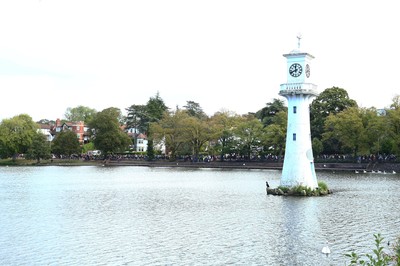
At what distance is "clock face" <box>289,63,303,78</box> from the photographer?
48.4 m

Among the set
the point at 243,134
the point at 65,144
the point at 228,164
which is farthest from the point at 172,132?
the point at 65,144

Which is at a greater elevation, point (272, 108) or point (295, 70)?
point (272, 108)

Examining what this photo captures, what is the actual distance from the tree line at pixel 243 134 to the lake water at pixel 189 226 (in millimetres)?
34698

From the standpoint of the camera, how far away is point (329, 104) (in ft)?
346

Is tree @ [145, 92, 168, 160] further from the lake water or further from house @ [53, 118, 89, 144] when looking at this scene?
the lake water

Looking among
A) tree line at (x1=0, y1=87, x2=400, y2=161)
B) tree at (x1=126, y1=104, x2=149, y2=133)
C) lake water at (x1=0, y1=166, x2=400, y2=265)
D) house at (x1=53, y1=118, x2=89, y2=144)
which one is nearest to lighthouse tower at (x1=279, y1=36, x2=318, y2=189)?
lake water at (x1=0, y1=166, x2=400, y2=265)

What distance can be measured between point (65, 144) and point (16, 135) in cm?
1219

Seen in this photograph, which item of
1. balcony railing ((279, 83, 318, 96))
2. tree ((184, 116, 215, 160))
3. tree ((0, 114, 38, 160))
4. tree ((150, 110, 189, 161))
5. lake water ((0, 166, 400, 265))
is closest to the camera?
lake water ((0, 166, 400, 265))

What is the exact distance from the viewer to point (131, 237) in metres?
29.9

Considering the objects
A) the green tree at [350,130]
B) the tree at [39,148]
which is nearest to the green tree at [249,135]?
the green tree at [350,130]

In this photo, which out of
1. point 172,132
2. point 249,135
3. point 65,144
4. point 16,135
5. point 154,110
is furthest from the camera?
point 154,110

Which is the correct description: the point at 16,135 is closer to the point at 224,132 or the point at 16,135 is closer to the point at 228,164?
the point at 224,132

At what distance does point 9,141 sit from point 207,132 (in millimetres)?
44641

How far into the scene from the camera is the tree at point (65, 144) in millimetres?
132750
